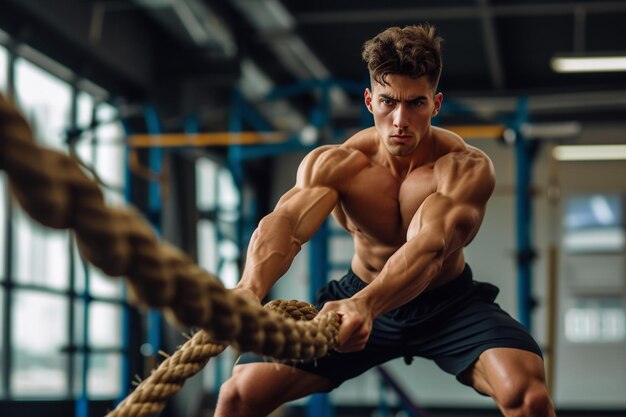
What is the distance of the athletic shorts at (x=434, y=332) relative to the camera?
9.77 feet

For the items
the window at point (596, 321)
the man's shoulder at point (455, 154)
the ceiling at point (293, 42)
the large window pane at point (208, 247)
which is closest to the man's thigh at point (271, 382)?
the man's shoulder at point (455, 154)

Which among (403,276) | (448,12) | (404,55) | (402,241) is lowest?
(403,276)

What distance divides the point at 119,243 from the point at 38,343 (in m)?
6.64

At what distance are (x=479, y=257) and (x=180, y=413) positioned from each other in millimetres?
4166

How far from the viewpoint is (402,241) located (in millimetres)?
3061

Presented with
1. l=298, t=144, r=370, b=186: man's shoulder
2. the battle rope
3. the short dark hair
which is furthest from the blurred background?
the battle rope

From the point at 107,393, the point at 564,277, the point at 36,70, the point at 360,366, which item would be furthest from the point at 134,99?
the point at 360,366

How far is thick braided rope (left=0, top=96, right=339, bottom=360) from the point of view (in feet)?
3.52

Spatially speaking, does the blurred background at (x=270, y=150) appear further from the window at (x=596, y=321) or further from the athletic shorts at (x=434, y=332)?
the athletic shorts at (x=434, y=332)

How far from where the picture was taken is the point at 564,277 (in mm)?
12008

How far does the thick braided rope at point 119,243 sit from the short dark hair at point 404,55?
1069mm

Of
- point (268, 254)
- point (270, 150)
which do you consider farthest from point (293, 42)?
point (268, 254)

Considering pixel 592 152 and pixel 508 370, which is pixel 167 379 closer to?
pixel 508 370

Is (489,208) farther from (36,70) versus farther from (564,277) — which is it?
(36,70)
